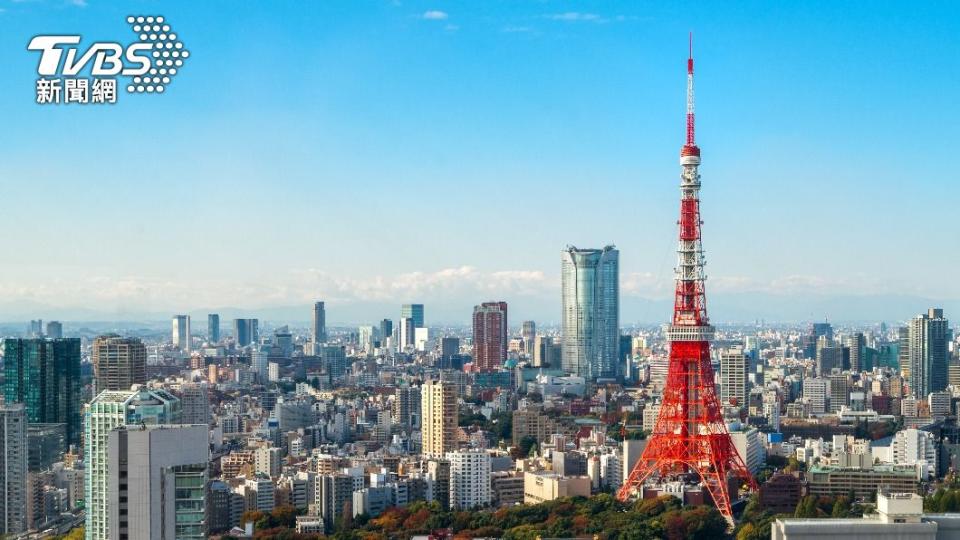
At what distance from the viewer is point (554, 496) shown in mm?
14648

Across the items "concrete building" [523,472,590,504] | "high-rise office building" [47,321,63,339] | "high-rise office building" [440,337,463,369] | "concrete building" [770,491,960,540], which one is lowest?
"concrete building" [523,472,590,504]

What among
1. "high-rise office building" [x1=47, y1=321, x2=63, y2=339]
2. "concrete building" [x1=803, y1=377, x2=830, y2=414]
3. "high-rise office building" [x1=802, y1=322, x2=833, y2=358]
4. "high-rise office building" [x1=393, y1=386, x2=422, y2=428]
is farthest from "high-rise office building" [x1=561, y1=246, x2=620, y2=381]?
"high-rise office building" [x1=47, y1=321, x2=63, y2=339]

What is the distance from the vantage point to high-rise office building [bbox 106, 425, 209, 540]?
647 centimetres

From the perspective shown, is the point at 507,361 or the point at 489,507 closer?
the point at 489,507

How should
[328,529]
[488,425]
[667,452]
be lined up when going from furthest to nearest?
[488,425]
[667,452]
[328,529]

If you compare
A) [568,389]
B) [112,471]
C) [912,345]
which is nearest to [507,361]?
[568,389]

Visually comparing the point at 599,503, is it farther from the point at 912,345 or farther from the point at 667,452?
the point at 912,345

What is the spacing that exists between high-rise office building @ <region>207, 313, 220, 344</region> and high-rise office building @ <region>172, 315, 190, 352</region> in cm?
234

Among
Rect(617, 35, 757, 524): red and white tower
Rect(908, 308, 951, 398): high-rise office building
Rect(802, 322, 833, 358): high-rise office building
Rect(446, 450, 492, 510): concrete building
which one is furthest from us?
Rect(802, 322, 833, 358): high-rise office building

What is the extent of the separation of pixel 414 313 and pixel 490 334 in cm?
961

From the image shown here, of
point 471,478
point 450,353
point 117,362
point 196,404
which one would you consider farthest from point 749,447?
point 450,353

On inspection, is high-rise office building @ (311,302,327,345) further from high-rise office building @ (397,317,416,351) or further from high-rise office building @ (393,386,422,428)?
high-rise office building @ (393,386,422,428)

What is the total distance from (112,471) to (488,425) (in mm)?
16951

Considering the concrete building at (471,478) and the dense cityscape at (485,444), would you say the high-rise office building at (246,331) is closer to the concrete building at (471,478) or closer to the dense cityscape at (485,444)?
the dense cityscape at (485,444)
